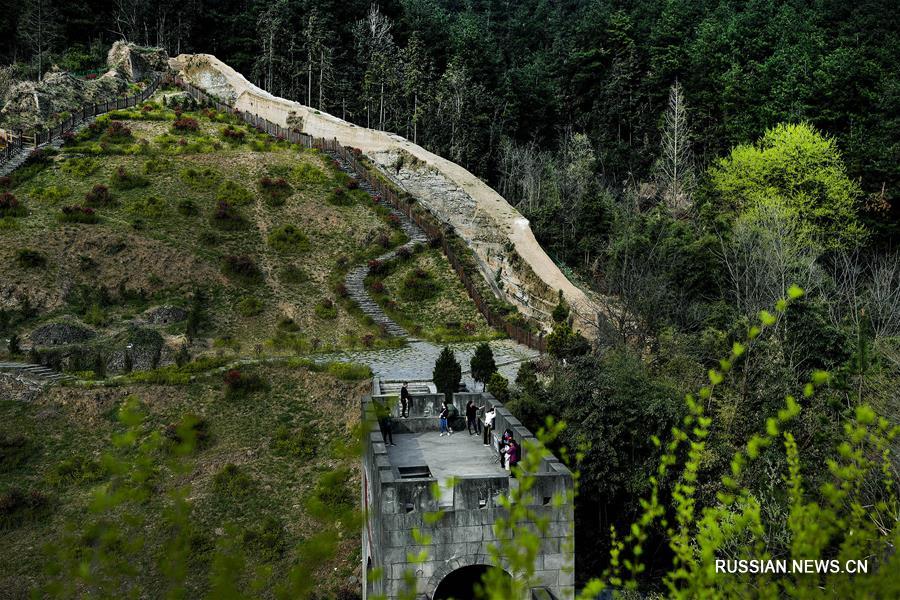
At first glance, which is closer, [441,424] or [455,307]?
[441,424]

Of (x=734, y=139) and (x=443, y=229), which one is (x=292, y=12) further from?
(x=734, y=139)

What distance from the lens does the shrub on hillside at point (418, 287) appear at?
1473 inches

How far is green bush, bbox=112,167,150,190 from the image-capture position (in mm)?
42031

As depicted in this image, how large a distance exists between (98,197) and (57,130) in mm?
11688

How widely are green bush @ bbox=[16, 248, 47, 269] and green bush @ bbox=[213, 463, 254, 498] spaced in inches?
677

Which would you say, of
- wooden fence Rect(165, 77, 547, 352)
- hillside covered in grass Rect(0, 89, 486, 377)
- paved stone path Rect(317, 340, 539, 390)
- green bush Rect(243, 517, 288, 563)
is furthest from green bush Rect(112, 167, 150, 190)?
green bush Rect(243, 517, 288, 563)

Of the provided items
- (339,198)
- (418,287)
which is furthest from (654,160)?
(418,287)

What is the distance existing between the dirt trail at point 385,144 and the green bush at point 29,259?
22.2 meters

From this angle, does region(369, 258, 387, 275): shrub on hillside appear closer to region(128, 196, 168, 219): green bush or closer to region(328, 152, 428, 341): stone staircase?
region(328, 152, 428, 341): stone staircase

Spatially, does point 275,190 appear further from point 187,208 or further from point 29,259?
point 29,259

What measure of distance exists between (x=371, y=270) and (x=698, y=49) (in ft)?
106

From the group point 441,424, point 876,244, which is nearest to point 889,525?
point 441,424

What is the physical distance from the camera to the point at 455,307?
36625mm

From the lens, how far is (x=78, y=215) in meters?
38.0
